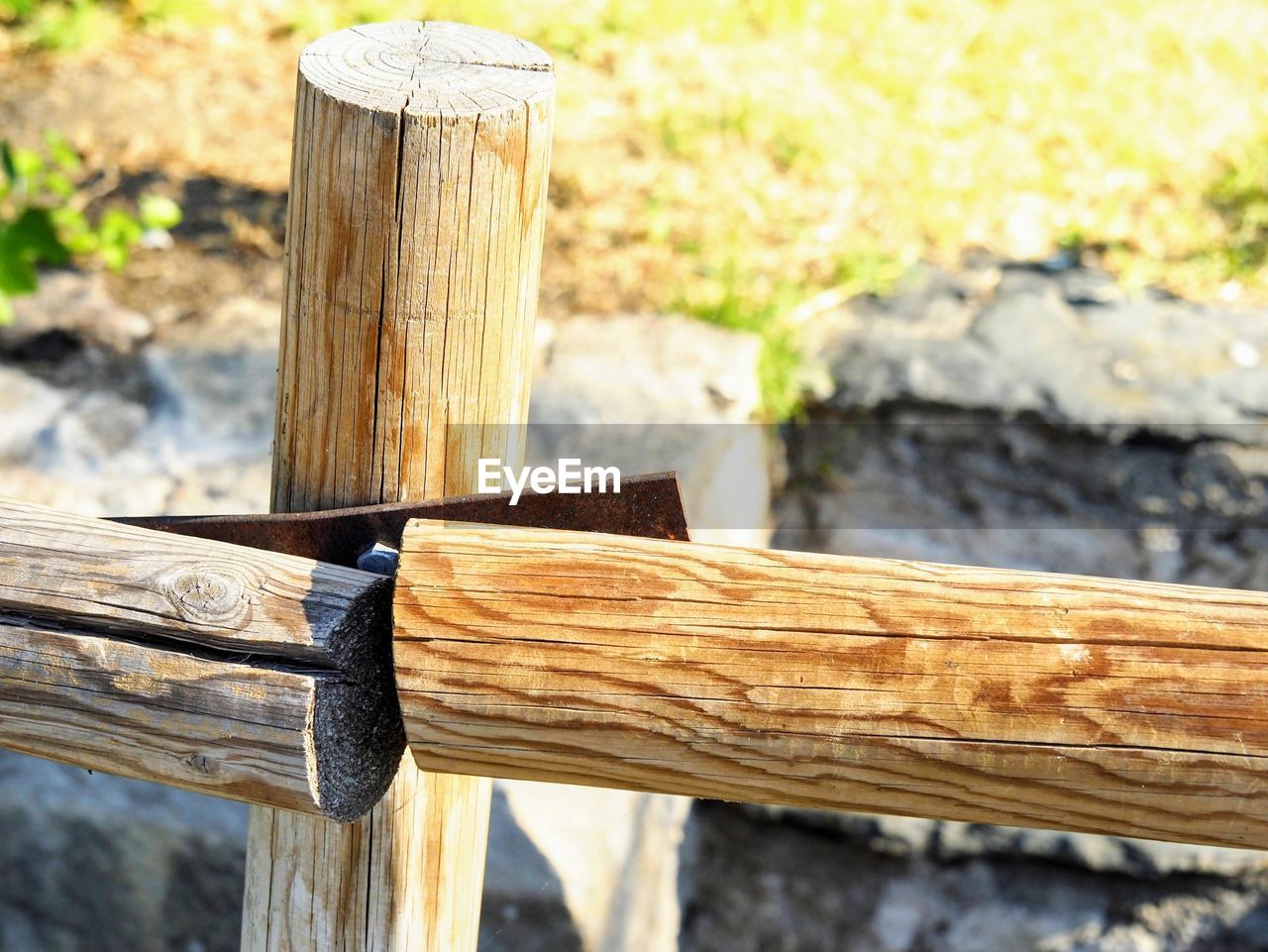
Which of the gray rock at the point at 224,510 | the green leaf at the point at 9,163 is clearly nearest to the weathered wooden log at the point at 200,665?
the gray rock at the point at 224,510

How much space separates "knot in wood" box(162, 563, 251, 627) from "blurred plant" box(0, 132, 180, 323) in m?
1.89

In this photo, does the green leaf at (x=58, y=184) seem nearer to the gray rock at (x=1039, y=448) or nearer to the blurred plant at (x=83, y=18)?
the blurred plant at (x=83, y=18)

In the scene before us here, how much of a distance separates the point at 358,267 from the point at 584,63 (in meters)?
3.09

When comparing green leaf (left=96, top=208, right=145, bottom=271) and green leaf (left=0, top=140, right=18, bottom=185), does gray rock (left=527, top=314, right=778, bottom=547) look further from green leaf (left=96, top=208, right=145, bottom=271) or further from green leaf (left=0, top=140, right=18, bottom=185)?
green leaf (left=0, top=140, right=18, bottom=185)

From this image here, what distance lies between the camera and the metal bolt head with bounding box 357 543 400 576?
1.14 meters

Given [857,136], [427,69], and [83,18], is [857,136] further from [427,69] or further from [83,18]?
[427,69]

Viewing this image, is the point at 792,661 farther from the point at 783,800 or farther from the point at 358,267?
the point at 358,267

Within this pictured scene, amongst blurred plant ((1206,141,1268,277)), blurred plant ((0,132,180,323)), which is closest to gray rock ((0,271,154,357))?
blurred plant ((0,132,180,323))

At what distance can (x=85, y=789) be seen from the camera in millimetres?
2158

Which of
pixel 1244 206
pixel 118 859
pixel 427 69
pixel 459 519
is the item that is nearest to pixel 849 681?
pixel 459 519

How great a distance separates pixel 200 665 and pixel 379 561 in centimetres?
18

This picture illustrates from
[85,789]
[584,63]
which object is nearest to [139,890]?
[85,789]

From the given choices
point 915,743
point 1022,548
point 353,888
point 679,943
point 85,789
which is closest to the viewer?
point 915,743

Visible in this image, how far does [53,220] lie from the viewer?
299 centimetres
